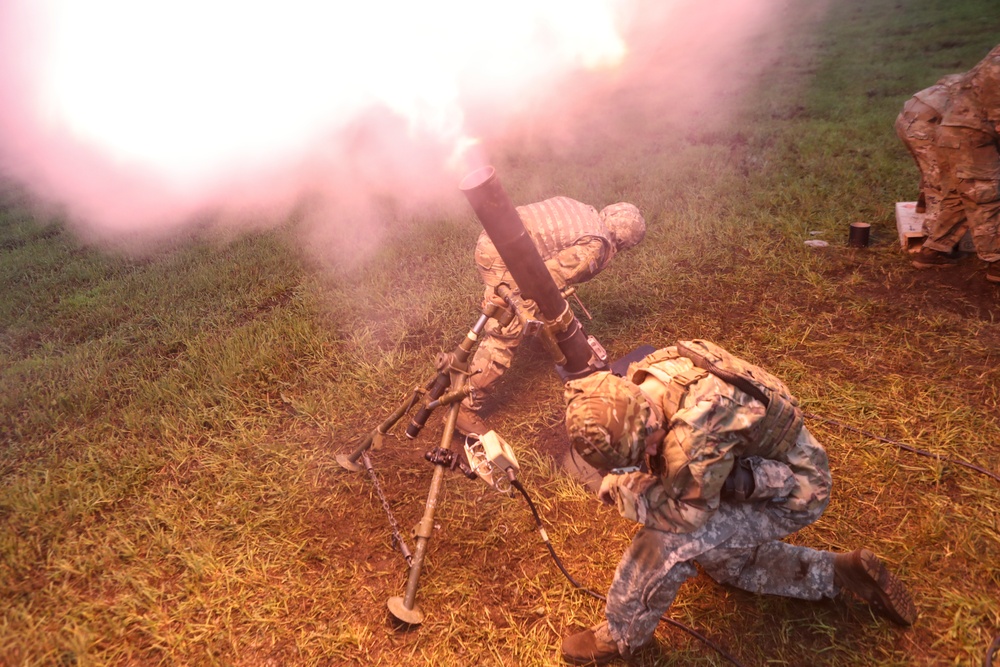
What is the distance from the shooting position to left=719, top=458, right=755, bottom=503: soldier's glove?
2.63 metres

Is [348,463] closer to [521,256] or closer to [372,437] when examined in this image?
[372,437]

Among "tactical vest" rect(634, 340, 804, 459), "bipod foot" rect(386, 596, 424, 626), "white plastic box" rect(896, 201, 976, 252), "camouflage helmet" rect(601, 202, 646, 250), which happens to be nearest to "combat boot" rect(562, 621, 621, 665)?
"bipod foot" rect(386, 596, 424, 626)

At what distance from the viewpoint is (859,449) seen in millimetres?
4113

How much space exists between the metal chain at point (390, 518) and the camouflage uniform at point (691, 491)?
1.26m

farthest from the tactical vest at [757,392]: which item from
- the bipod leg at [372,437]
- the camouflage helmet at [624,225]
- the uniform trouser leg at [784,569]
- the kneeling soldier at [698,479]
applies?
the camouflage helmet at [624,225]

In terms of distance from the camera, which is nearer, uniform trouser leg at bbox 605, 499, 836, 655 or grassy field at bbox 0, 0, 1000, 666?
uniform trouser leg at bbox 605, 499, 836, 655

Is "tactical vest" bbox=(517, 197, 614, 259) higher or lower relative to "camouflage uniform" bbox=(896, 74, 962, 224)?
higher

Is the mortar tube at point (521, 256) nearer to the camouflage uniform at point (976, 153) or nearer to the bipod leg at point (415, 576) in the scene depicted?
the bipod leg at point (415, 576)

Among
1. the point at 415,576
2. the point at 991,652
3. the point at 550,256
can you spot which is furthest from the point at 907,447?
the point at 415,576

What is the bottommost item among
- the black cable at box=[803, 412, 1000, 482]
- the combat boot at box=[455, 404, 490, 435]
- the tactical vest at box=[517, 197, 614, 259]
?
the black cable at box=[803, 412, 1000, 482]

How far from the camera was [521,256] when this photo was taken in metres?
3.68

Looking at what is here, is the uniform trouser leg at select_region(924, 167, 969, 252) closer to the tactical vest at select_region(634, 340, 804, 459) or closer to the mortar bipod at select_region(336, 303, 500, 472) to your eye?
the tactical vest at select_region(634, 340, 804, 459)

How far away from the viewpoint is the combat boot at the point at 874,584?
2818mm

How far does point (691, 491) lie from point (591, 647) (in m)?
1.11
